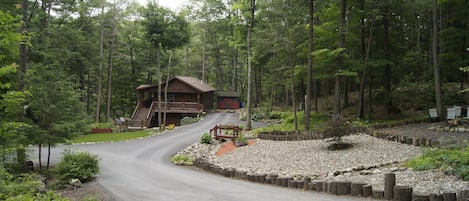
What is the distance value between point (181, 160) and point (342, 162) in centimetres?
773

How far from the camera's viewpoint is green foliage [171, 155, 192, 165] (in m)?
16.0

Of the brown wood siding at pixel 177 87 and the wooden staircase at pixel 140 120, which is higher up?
the brown wood siding at pixel 177 87

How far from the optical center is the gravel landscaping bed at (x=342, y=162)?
8766 mm

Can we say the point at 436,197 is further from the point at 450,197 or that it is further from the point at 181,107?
the point at 181,107

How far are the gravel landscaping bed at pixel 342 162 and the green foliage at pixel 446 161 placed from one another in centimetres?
22

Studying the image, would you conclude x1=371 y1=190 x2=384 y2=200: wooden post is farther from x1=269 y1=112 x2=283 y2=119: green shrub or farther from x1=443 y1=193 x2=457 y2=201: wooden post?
x1=269 y1=112 x2=283 y2=119: green shrub

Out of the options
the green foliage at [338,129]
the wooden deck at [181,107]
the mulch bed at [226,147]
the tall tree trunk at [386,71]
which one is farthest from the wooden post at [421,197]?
the wooden deck at [181,107]

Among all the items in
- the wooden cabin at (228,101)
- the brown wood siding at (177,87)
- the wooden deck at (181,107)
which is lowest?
the wooden deck at (181,107)

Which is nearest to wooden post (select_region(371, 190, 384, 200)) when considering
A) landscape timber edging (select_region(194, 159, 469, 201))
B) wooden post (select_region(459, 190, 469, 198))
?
landscape timber edging (select_region(194, 159, 469, 201))

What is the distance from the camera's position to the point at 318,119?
23734 mm

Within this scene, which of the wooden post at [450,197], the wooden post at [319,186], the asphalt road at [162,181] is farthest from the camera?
the wooden post at [319,186]

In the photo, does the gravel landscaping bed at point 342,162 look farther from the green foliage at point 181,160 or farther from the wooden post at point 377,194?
the green foliage at point 181,160

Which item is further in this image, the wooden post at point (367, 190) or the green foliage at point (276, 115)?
the green foliage at point (276, 115)

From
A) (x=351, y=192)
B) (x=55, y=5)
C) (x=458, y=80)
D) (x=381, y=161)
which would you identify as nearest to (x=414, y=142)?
(x=381, y=161)
